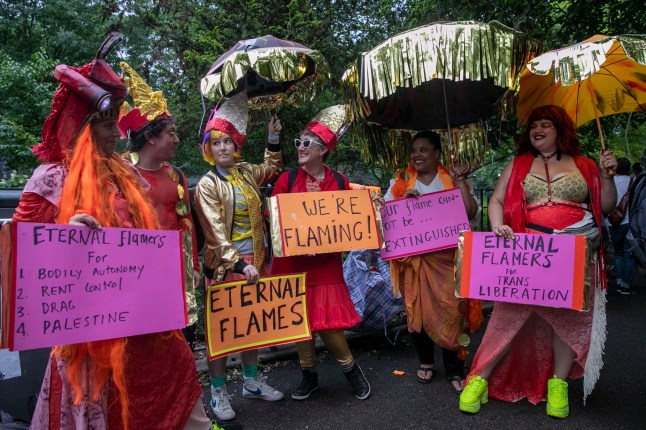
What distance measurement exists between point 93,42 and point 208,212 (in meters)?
14.3

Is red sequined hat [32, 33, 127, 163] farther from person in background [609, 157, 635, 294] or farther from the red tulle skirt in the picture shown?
person in background [609, 157, 635, 294]

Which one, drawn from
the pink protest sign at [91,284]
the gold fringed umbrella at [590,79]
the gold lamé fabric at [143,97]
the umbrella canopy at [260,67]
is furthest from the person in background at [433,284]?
the pink protest sign at [91,284]

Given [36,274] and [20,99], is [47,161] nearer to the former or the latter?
[36,274]

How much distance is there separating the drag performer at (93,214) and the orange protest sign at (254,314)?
2.61ft

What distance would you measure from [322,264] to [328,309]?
11.9 inches

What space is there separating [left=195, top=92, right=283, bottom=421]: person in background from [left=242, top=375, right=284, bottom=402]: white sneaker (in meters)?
0.30

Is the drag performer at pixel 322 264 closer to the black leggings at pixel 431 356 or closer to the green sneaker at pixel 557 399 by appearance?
the black leggings at pixel 431 356

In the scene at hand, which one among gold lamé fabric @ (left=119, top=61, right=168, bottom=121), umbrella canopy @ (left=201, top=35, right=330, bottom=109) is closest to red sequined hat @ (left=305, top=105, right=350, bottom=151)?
umbrella canopy @ (left=201, top=35, right=330, bottom=109)

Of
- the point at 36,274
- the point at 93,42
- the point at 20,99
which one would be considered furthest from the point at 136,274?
the point at 93,42

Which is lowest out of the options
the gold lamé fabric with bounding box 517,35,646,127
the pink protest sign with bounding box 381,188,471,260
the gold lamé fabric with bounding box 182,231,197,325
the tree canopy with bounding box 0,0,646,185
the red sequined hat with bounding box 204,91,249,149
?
the gold lamé fabric with bounding box 182,231,197,325

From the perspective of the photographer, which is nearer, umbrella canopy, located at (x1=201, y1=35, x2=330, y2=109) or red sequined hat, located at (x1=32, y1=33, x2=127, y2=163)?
red sequined hat, located at (x1=32, y1=33, x2=127, y2=163)

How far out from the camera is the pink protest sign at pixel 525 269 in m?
2.96

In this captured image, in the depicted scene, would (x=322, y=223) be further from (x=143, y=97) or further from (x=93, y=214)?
(x=93, y=214)

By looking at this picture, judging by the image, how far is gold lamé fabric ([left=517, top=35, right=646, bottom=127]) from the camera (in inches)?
97.9
